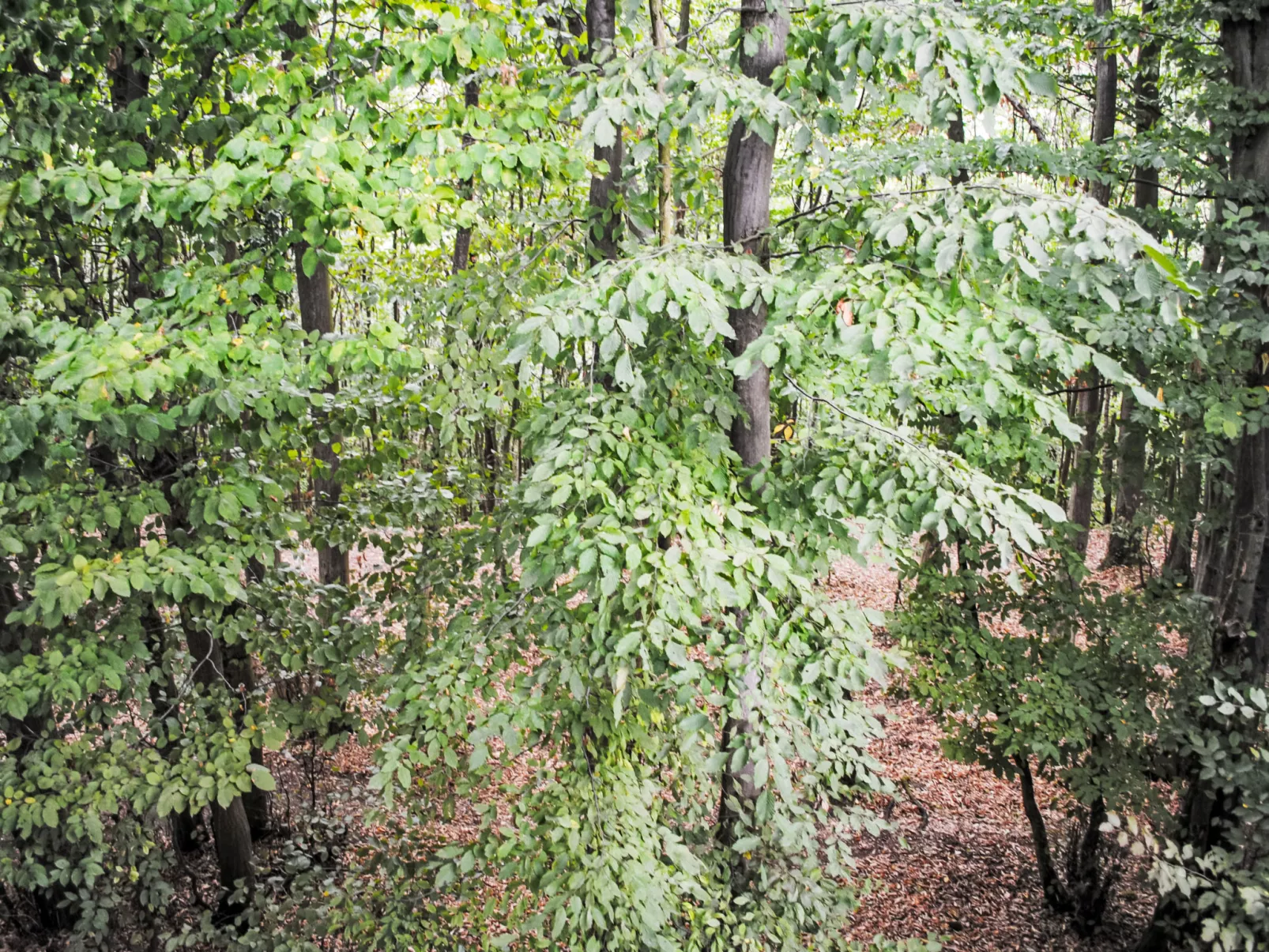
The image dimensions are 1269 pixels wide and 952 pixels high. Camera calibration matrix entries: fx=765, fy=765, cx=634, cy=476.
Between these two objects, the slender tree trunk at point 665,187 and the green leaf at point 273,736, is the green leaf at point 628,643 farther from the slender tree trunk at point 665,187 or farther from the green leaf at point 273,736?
the green leaf at point 273,736

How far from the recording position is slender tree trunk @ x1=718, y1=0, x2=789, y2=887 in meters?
3.07

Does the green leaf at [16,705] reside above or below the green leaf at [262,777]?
above

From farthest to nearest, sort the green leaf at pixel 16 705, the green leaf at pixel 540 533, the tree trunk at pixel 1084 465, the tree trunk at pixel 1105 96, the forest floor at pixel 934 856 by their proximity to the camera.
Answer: the tree trunk at pixel 1105 96
the forest floor at pixel 934 856
the tree trunk at pixel 1084 465
the green leaf at pixel 16 705
the green leaf at pixel 540 533

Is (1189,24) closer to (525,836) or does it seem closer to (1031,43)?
(1031,43)

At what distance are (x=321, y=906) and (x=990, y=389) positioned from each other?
14.9ft

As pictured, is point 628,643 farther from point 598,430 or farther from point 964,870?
point 964,870

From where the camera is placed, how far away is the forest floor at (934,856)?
19.9 feet

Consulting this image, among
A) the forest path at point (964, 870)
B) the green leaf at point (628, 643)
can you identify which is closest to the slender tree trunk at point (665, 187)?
the green leaf at point (628, 643)

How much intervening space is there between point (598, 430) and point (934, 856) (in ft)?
21.0

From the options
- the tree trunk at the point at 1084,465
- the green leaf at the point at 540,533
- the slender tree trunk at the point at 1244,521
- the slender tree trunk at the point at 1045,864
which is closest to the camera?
the green leaf at the point at 540,533

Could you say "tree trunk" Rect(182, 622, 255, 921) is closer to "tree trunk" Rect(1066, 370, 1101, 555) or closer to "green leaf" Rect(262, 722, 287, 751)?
"green leaf" Rect(262, 722, 287, 751)

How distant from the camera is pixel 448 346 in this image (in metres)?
3.30

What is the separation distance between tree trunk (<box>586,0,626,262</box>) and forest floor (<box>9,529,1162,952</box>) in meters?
2.88

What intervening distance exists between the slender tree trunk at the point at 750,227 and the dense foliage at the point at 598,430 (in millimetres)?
34
